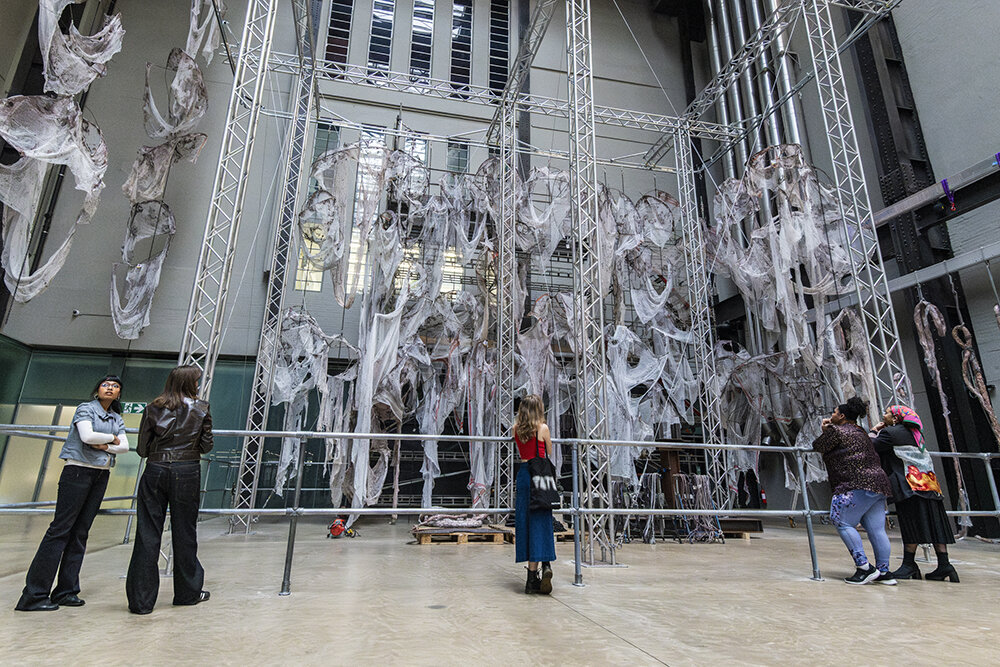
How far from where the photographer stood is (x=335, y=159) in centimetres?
1042

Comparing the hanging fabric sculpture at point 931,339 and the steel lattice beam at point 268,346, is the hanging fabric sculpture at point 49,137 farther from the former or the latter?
the hanging fabric sculpture at point 931,339

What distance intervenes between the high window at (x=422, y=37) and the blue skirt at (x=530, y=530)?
49.7ft

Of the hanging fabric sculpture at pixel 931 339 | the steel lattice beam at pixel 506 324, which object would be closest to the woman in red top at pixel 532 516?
the steel lattice beam at pixel 506 324

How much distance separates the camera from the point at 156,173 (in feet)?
35.6

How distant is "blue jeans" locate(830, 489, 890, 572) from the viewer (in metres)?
4.14

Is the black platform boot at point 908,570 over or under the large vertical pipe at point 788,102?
under

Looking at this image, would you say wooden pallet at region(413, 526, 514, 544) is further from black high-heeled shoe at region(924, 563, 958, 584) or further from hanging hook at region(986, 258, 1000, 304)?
hanging hook at region(986, 258, 1000, 304)

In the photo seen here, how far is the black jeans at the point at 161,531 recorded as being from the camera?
9.64 feet

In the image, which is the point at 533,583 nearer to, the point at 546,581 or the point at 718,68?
the point at 546,581

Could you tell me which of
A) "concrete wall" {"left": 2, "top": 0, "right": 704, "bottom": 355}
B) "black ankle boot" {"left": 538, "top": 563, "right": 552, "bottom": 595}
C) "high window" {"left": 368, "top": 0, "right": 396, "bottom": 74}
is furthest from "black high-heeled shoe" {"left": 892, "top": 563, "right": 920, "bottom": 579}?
"high window" {"left": 368, "top": 0, "right": 396, "bottom": 74}

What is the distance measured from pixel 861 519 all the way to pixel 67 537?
5.55 m

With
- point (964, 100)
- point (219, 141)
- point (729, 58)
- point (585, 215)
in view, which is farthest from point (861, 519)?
point (219, 141)

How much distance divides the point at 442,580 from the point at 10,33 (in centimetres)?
1410

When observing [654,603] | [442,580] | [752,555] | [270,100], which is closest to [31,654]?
[442,580]
